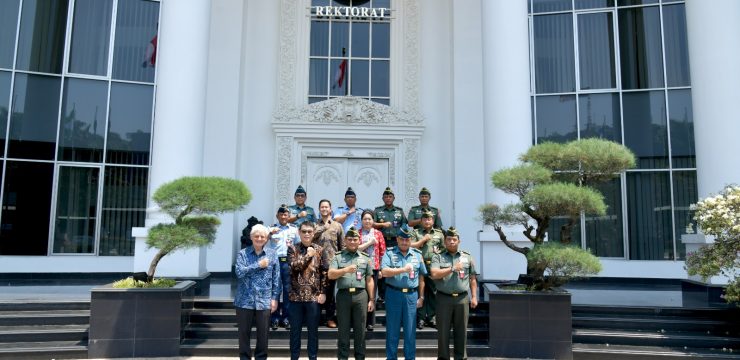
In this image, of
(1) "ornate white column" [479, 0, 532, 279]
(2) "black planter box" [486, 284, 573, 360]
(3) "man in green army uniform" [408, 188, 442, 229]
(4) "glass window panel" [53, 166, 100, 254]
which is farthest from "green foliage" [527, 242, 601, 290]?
(4) "glass window panel" [53, 166, 100, 254]

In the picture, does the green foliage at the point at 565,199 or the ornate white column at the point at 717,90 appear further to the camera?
the ornate white column at the point at 717,90

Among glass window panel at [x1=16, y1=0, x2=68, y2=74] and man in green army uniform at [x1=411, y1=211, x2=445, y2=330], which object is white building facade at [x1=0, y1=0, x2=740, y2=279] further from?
man in green army uniform at [x1=411, y1=211, x2=445, y2=330]

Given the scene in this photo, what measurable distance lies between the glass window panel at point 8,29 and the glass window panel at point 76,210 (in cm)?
254

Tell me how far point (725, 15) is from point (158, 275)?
10190 mm

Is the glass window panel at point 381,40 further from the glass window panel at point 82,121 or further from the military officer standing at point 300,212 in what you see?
the glass window panel at point 82,121

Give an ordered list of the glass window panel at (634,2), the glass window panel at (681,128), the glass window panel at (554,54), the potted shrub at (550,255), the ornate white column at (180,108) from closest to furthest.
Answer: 1. the potted shrub at (550,255)
2. the ornate white column at (180,108)
3. the glass window panel at (681,128)
4. the glass window panel at (634,2)
5. the glass window panel at (554,54)

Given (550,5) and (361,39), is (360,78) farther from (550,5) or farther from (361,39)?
(550,5)

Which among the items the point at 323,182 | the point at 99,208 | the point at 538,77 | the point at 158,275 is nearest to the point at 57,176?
the point at 99,208

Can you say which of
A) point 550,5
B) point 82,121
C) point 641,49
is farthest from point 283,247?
point 641,49

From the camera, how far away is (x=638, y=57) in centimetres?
1100

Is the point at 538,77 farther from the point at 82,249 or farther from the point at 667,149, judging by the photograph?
the point at 82,249

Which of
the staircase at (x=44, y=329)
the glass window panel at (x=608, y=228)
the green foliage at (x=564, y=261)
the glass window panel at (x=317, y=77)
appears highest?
the glass window panel at (x=317, y=77)

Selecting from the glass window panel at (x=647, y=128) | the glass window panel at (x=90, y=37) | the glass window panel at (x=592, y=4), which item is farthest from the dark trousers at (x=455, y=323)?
the glass window panel at (x=90, y=37)

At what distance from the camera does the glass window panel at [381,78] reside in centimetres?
1183
